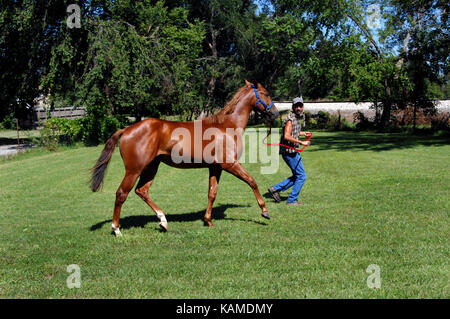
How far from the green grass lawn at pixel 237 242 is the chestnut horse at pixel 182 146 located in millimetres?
813

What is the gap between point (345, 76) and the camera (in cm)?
3394

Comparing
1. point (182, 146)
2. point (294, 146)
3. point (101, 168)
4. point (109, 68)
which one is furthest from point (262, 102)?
point (109, 68)

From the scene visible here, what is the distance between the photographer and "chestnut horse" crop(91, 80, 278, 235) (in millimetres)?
7047

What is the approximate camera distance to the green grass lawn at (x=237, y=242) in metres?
4.72

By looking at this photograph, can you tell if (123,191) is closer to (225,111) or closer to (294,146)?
(225,111)

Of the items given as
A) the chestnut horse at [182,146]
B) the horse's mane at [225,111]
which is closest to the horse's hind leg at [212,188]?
the chestnut horse at [182,146]

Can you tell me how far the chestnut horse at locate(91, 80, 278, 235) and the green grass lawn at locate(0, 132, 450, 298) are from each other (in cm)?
81

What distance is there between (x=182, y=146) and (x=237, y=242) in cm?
199

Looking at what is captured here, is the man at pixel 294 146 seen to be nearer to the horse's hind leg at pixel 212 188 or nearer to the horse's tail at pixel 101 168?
the horse's hind leg at pixel 212 188

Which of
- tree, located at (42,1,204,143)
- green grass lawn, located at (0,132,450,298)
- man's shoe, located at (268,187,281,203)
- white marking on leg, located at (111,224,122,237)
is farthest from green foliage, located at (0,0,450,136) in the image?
white marking on leg, located at (111,224,122,237)

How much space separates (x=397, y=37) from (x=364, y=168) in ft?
82.6

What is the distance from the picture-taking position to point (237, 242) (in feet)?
21.2
